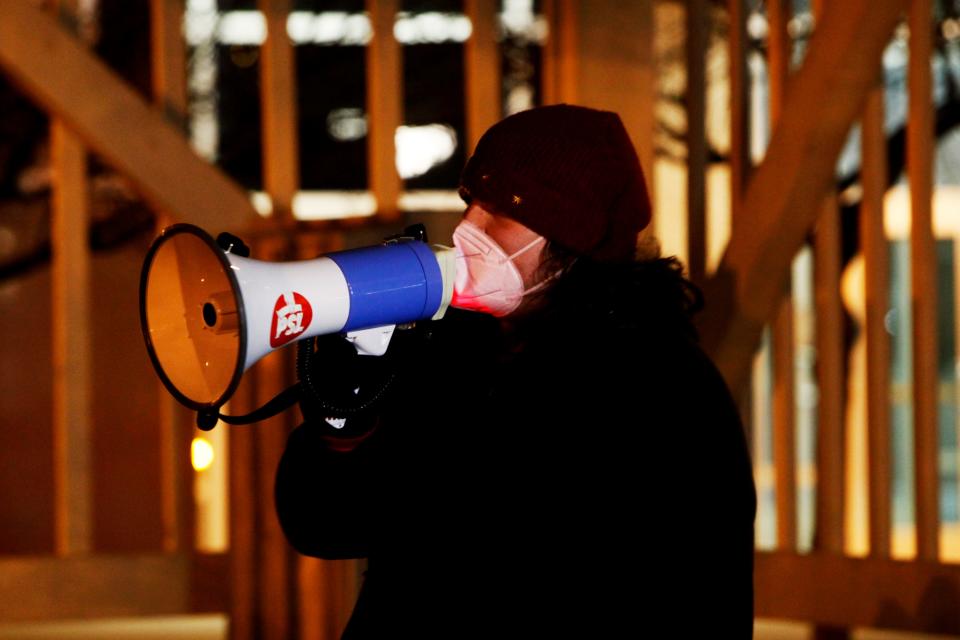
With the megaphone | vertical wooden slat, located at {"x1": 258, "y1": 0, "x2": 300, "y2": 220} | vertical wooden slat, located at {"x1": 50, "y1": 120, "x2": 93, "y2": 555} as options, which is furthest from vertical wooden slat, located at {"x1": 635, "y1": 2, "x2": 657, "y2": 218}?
the megaphone

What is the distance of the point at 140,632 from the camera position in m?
3.99

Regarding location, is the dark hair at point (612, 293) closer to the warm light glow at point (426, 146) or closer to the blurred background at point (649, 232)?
the blurred background at point (649, 232)

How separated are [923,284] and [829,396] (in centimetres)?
34

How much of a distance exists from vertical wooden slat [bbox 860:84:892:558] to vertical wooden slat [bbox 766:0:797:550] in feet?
0.63

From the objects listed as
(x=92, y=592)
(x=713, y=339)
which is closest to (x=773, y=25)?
(x=713, y=339)

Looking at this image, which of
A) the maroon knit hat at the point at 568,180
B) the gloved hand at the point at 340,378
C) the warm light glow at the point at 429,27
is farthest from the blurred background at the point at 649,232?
the warm light glow at the point at 429,27

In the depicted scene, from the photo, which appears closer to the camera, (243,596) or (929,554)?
(243,596)

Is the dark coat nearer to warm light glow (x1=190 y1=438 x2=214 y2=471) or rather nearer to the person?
the person

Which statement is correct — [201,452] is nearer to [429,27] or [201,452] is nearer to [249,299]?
[249,299]

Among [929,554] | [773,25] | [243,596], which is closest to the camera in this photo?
[243,596]

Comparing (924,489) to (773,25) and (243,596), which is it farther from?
(243,596)

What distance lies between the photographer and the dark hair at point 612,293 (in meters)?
1.36

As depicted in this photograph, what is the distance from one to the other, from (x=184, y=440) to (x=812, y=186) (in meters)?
1.64

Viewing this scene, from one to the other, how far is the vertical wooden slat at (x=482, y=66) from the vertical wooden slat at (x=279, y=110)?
446mm
